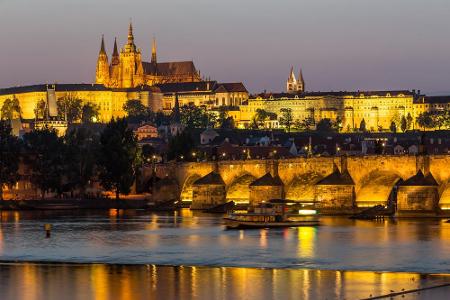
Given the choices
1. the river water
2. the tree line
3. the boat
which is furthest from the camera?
the tree line

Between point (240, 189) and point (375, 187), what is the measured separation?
17741 millimetres

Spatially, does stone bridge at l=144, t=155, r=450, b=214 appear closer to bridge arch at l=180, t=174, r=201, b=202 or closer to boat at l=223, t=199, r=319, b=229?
bridge arch at l=180, t=174, r=201, b=202

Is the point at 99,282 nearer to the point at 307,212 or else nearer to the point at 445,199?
the point at 307,212

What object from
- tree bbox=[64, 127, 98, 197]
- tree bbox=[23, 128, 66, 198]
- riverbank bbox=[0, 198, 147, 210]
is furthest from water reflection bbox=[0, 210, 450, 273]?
tree bbox=[64, 127, 98, 197]

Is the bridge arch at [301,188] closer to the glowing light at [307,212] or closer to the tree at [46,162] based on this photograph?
the glowing light at [307,212]

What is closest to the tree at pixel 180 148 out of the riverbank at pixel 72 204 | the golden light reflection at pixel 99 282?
the riverbank at pixel 72 204

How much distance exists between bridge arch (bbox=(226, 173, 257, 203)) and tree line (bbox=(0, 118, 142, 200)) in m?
13.3

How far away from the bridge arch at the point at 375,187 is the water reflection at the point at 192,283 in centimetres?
3671

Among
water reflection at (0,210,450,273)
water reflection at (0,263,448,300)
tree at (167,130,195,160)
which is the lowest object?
water reflection at (0,263,448,300)

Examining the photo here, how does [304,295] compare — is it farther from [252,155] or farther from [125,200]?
[252,155]

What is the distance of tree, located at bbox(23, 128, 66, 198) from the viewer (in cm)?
11956

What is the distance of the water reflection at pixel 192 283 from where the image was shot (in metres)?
46.0

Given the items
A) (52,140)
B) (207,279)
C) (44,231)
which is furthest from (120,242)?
(52,140)

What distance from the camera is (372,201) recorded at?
93.0 meters
